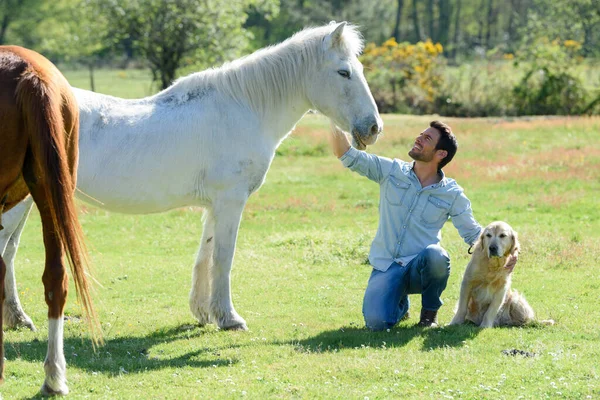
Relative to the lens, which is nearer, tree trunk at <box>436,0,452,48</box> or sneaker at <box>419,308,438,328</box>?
sneaker at <box>419,308,438,328</box>

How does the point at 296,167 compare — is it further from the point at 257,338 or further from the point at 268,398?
the point at 268,398

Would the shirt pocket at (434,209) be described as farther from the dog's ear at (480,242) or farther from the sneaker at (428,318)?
the sneaker at (428,318)

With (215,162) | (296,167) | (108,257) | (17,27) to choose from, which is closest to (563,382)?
(215,162)

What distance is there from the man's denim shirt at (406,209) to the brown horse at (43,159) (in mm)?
3123

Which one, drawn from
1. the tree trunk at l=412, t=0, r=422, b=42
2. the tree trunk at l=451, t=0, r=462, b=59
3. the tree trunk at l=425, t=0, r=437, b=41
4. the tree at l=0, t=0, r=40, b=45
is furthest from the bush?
the tree trunk at l=451, t=0, r=462, b=59

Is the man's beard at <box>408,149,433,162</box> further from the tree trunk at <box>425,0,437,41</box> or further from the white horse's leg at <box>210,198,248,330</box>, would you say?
the tree trunk at <box>425,0,437,41</box>

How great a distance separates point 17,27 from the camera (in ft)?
191

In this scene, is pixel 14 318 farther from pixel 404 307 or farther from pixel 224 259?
pixel 404 307

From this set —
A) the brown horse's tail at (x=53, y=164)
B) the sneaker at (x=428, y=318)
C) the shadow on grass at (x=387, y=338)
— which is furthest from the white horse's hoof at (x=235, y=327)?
the brown horse's tail at (x=53, y=164)

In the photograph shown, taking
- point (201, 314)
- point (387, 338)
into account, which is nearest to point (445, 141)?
point (387, 338)

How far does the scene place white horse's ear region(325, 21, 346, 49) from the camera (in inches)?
277

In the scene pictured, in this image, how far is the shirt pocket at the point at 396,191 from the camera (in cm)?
719

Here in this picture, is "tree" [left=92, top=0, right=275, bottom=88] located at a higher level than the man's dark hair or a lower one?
higher

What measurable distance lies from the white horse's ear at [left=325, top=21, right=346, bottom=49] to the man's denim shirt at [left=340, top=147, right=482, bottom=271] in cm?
96
